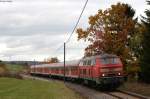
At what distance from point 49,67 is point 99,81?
45.6 meters

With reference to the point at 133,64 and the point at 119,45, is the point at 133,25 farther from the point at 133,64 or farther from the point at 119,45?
the point at 133,64

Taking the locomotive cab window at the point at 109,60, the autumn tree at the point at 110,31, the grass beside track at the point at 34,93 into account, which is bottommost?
the grass beside track at the point at 34,93

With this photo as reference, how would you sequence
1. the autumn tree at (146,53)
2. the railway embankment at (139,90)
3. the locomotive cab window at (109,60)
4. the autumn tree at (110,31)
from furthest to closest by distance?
the autumn tree at (110,31)
the autumn tree at (146,53)
the locomotive cab window at (109,60)
the railway embankment at (139,90)

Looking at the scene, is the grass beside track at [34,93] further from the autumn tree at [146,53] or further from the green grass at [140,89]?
the autumn tree at [146,53]

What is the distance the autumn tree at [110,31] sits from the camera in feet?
194

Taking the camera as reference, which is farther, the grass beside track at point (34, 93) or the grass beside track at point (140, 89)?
the grass beside track at point (140, 89)

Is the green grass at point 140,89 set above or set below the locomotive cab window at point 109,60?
below

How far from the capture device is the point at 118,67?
37.6m

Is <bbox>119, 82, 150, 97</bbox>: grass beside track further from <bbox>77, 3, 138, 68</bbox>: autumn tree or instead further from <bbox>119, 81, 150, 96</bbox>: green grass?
<bbox>77, 3, 138, 68</bbox>: autumn tree

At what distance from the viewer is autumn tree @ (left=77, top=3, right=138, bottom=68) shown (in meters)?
59.1

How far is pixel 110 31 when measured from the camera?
60906mm

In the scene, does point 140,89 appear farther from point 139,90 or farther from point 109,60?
point 109,60

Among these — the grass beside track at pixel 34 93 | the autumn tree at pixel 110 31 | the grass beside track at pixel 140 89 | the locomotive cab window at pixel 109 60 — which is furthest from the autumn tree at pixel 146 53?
the autumn tree at pixel 110 31

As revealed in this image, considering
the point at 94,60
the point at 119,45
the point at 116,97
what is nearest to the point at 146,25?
the point at 94,60
